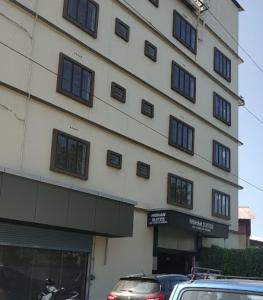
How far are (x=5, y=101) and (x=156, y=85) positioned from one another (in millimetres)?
10730

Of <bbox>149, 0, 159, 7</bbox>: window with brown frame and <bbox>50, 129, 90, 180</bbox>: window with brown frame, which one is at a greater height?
<bbox>149, 0, 159, 7</bbox>: window with brown frame

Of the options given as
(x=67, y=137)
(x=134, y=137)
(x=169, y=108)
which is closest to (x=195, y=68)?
(x=169, y=108)

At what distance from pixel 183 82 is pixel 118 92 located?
694 centimetres

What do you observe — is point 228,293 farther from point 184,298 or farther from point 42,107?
point 42,107

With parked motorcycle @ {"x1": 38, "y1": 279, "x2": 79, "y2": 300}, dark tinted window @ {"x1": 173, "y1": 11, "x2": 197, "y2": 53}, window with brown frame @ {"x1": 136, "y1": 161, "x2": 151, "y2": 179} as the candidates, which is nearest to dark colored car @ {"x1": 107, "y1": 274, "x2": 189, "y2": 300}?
parked motorcycle @ {"x1": 38, "y1": 279, "x2": 79, "y2": 300}

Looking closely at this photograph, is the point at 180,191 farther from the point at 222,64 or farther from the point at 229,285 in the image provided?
the point at 229,285

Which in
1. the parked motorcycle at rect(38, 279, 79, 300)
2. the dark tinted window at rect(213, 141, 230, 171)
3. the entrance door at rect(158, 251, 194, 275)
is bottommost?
the parked motorcycle at rect(38, 279, 79, 300)

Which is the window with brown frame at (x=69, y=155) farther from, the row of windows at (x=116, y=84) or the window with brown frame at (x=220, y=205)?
the window with brown frame at (x=220, y=205)

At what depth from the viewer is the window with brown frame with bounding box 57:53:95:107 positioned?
21.7m

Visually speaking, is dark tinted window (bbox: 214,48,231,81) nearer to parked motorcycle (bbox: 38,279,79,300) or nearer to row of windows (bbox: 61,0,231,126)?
row of windows (bbox: 61,0,231,126)

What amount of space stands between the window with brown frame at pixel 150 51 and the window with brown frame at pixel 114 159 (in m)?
6.08

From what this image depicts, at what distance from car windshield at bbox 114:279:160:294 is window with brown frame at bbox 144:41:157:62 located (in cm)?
1490

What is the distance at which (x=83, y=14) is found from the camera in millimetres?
23516

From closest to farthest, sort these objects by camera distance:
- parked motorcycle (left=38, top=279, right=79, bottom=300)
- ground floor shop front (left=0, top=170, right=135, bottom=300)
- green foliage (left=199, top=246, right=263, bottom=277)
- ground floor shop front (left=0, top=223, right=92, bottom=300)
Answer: parked motorcycle (left=38, top=279, right=79, bottom=300)
ground floor shop front (left=0, top=170, right=135, bottom=300)
ground floor shop front (left=0, top=223, right=92, bottom=300)
green foliage (left=199, top=246, right=263, bottom=277)
